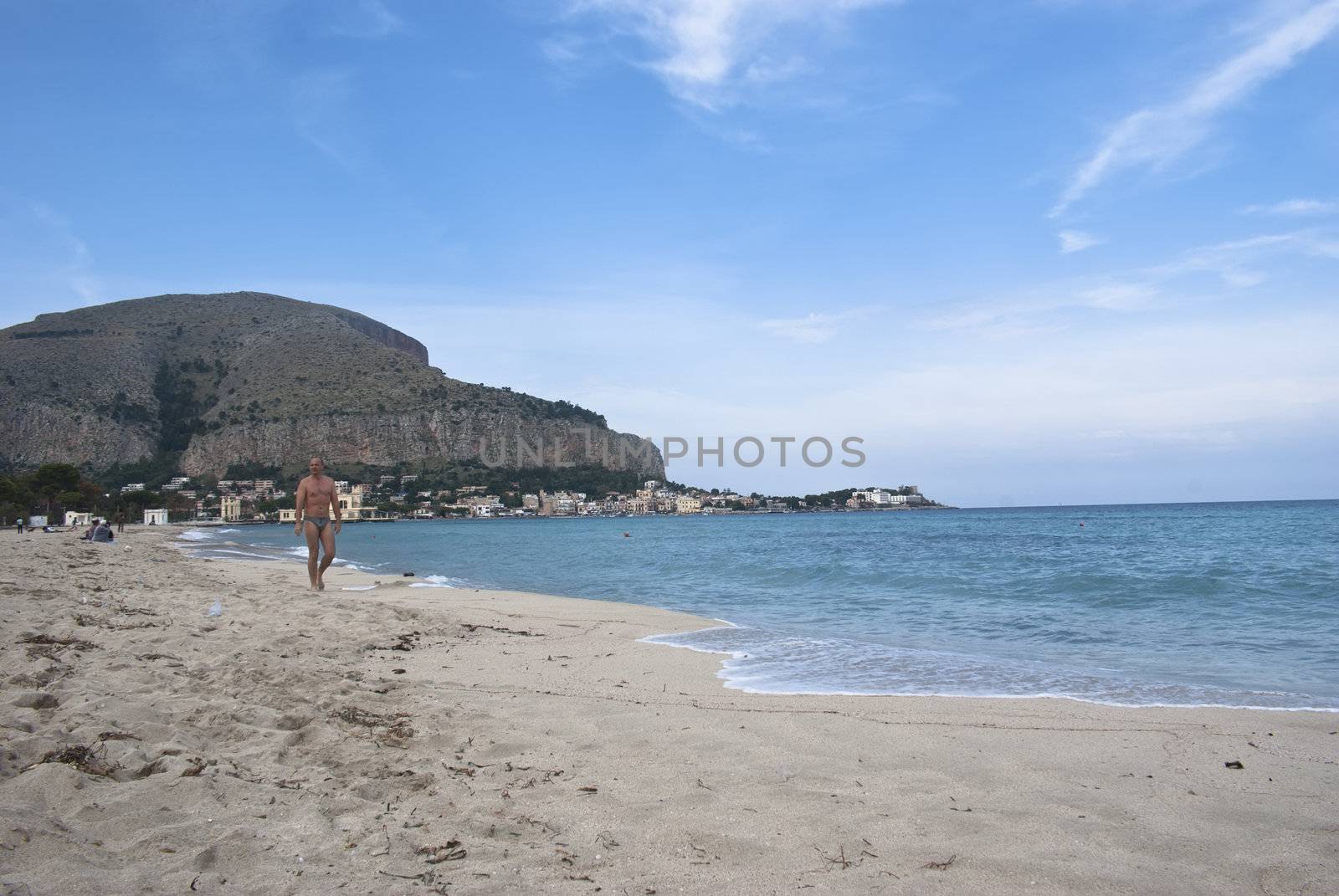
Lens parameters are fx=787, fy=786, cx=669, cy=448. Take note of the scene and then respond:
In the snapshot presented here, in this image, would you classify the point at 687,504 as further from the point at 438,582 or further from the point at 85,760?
the point at 85,760

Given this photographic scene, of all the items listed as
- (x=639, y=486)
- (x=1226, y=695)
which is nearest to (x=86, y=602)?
(x=1226, y=695)

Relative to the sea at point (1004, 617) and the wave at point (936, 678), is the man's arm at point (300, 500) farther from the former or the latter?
the wave at point (936, 678)

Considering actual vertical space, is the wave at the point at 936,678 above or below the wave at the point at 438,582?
above

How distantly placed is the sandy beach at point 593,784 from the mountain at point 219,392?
9454cm

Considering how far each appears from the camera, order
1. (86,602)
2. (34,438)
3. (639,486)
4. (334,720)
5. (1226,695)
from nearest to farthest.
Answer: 1. (334,720)
2. (1226,695)
3. (86,602)
4. (34,438)
5. (639,486)

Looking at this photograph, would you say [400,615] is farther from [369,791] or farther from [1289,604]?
[1289,604]

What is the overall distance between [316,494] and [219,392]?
102 metres

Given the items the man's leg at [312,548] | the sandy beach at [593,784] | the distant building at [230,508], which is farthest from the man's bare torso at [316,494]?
the distant building at [230,508]

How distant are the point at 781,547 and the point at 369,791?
34.1 metres

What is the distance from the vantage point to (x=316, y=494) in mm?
11727

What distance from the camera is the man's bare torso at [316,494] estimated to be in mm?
11695

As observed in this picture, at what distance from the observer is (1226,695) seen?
Answer: 653cm

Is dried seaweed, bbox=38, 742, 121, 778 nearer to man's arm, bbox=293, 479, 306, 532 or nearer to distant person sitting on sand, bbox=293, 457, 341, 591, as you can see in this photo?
distant person sitting on sand, bbox=293, 457, 341, 591

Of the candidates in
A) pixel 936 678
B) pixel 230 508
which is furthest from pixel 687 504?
pixel 936 678
